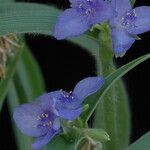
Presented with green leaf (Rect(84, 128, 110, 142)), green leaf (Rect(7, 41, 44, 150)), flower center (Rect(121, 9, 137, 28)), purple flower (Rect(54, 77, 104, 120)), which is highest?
flower center (Rect(121, 9, 137, 28))

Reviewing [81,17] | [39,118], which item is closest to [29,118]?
[39,118]

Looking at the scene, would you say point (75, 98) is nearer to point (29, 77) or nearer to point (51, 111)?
point (51, 111)

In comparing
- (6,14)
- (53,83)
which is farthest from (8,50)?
(53,83)

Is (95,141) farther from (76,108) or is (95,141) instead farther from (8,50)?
(8,50)

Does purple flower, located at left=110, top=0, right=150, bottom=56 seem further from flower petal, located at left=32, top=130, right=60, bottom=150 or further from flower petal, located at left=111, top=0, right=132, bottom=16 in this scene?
flower petal, located at left=32, top=130, right=60, bottom=150

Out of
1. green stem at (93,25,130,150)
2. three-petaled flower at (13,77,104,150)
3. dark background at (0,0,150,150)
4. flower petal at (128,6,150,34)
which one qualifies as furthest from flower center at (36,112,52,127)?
dark background at (0,0,150,150)

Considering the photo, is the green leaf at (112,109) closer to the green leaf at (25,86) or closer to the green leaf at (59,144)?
the green leaf at (59,144)

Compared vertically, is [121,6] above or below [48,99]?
above

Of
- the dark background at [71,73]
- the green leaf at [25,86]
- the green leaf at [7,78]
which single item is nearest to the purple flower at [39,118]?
the green leaf at [7,78]
